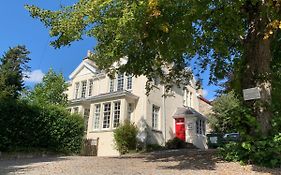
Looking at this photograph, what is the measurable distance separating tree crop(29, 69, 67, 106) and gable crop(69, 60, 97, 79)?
1.90 m

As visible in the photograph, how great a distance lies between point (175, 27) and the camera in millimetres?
11039

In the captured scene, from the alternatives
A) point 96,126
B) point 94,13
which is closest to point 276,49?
point 94,13

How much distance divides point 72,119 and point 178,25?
12.5m

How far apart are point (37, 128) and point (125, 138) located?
757 centimetres

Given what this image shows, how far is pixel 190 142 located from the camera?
29594mm

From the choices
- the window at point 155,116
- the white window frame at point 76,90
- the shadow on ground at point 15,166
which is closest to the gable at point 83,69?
the white window frame at point 76,90

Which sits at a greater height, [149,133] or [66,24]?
[66,24]

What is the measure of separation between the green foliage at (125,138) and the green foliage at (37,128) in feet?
12.9

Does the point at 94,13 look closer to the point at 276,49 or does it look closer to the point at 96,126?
the point at 276,49

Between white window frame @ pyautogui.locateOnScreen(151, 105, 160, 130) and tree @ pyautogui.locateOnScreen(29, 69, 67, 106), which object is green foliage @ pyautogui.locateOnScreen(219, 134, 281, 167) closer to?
white window frame @ pyautogui.locateOnScreen(151, 105, 160, 130)

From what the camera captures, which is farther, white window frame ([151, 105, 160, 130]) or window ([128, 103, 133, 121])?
white window frame ([151, 105, 160, 130])

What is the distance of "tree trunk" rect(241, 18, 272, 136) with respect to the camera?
37.5 ft

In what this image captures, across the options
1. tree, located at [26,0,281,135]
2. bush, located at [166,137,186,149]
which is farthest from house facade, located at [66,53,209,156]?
tree, located at [26,0,281,135]

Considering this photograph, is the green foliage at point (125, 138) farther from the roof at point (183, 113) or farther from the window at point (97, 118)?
the roof at point (183, 113)
